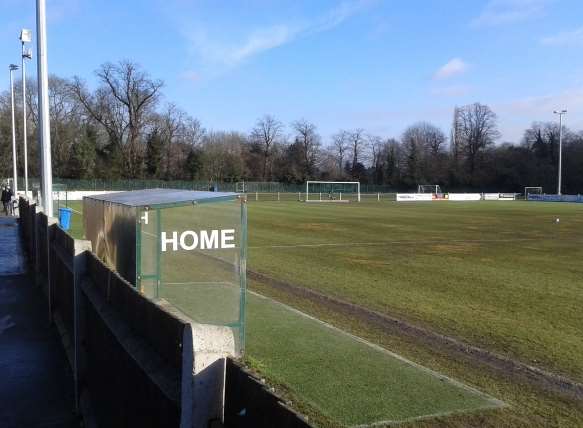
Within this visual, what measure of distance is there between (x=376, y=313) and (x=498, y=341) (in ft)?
7.20

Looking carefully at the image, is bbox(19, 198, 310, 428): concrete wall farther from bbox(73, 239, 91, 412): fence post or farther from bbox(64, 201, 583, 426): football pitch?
bbox(64, 201, 583, 426): football pitch

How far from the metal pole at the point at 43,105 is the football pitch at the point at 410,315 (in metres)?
5.46

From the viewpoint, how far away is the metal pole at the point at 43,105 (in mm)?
13930

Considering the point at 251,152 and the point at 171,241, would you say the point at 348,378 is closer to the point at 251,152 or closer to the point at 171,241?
the point at 171,241

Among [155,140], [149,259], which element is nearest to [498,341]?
[149,259]

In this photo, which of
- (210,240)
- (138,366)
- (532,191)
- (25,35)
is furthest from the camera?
(532,191)

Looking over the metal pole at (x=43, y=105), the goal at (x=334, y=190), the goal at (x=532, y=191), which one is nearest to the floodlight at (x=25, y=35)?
the metal pole at (x=43, y=105)

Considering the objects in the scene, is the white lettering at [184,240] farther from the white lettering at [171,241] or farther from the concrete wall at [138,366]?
the concrete wall at [138,366]

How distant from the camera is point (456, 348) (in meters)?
7.92

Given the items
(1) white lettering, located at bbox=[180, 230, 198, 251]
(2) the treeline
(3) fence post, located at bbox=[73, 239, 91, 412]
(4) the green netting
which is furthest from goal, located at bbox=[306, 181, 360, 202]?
(1) white lettering, located at bbox=[180, 230, 198, 251]

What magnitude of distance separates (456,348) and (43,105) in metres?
11.0

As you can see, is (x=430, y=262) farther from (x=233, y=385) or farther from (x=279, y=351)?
(x=233, y=385)

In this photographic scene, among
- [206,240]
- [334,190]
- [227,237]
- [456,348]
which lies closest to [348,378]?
[227,237]

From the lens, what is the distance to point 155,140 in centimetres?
8969
